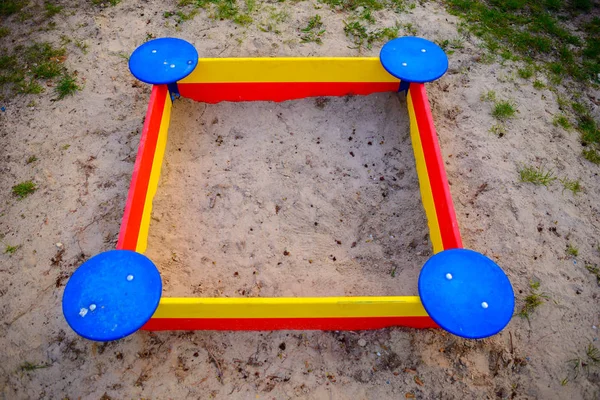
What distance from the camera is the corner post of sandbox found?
7.12 ft

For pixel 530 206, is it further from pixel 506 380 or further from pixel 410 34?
pixel 410 34

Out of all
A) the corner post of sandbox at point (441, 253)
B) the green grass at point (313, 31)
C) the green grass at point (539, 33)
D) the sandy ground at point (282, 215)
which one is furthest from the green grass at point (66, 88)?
the green grass at point (539, 33)

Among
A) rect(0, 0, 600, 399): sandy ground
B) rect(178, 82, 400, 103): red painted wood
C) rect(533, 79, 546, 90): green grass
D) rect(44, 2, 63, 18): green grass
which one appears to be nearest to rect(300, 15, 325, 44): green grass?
rect(0, 0, 600, 399): sandy ground

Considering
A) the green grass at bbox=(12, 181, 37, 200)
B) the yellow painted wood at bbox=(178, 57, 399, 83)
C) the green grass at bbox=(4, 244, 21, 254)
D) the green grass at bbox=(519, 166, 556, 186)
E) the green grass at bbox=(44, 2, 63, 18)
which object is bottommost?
the green grass at bbox=(4, 244, 21, 254)

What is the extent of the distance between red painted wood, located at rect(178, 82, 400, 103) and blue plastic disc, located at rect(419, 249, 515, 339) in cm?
174

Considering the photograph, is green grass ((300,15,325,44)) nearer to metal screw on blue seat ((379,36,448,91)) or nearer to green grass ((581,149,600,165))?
metal screw on blue seat ((379,36,448,91))

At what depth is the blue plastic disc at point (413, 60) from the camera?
3297 mm

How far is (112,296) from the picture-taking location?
2.22 metres

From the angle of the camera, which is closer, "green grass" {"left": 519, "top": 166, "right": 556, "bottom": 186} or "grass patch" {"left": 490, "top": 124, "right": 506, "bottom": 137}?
"green grass" {"left": 519, "top": 166, "right": 556, "bottom": 186}

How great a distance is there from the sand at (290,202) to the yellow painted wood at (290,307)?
0.28m

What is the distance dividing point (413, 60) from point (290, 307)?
83.1 inches

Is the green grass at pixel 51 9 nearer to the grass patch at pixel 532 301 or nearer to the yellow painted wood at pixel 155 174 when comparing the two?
the yellow painted wood at pixel 155 174

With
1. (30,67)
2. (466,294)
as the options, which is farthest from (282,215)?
(30,67)

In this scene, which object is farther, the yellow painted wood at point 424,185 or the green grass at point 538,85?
the green grass at point 538,85
